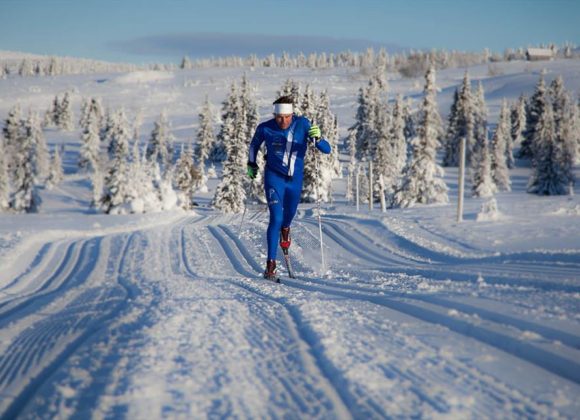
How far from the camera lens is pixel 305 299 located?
176 inches

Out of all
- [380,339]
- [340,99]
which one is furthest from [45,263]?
[340,99]

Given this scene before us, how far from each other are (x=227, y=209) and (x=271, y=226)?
33.3 m

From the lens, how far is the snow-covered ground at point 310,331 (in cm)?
233

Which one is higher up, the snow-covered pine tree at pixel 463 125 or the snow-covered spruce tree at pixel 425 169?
the snow-covered pine tree at pixel 463 125

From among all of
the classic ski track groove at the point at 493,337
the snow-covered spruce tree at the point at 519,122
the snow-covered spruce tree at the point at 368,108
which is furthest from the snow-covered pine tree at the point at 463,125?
the classic ski track groove at the point at 493,337

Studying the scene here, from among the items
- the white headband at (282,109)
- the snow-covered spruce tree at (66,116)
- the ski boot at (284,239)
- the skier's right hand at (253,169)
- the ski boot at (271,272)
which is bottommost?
the ski boot at (271,272)

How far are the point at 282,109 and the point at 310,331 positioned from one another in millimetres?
3777

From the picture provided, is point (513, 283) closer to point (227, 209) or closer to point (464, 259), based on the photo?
point (464, 259)

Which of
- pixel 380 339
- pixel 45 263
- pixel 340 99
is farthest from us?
pixel 340 99

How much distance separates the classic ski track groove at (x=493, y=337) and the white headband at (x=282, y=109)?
2.95 m

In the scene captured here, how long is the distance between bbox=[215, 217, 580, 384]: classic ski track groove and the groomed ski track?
0.5 inches

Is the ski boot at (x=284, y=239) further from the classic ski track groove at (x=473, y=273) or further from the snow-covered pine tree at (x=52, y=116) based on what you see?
the snow-covered pine tree at (x=52, y=116)

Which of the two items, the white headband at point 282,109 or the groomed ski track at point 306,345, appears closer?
the groomed ski track at point 306,345

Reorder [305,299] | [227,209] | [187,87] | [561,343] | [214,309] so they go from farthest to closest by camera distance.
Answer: [187,87] → [227,209] → [305,299] → [214,309] → [561,343]
